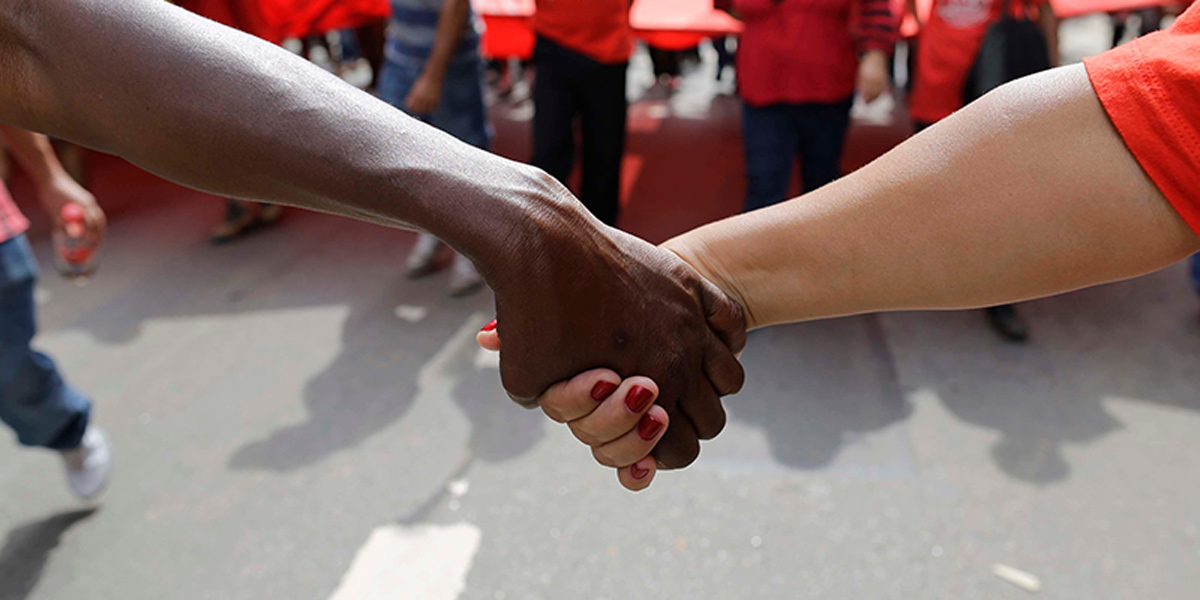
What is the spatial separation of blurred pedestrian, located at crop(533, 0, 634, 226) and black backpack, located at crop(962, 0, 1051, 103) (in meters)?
1.50

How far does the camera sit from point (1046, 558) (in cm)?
207

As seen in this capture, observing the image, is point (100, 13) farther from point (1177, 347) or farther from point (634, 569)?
point (1177, 347)

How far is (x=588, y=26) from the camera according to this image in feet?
11.1

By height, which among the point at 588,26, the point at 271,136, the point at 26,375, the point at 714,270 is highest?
the point at 271,136

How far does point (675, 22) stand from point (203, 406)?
126 inches

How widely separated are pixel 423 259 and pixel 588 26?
141 centimetres

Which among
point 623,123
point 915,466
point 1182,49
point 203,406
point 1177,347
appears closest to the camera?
point 1182,49

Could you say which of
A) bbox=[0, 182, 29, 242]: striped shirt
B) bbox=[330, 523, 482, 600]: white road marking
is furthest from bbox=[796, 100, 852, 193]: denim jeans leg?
bbox=[0, 182, 29, 242]: striped shirt

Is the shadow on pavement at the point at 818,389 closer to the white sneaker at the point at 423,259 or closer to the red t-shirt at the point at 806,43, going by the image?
the red t-shirt at the point at 806,43

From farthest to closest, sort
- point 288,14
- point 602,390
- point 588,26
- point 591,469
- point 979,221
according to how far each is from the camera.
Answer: point 288,14 → point 588,26 → point 591,469 → point 602,390 → point 979,221

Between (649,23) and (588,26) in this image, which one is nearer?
(588,26)

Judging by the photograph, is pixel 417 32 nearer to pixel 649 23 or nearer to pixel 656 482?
pixel 649 23

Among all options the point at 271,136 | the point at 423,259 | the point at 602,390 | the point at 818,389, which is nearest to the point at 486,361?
the point at 423,259

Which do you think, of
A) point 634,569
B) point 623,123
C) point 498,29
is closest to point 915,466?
point 634,569
